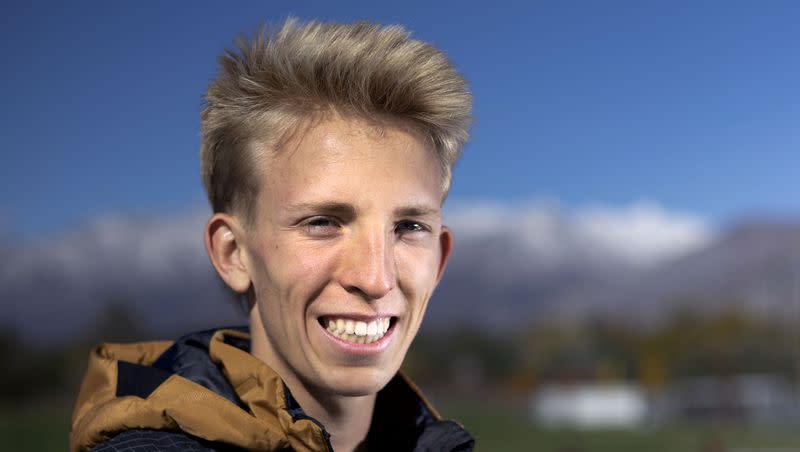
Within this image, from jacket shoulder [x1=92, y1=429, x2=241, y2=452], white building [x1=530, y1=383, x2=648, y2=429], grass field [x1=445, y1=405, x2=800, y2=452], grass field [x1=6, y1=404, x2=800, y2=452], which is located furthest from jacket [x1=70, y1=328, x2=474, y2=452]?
white building [x1=530, y1=383, x2=648, y2=429]

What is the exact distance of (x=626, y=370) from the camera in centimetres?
9988

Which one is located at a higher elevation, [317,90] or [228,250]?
[317,90]

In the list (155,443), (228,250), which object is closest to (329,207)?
(228,250)

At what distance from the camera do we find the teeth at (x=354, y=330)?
239 cm

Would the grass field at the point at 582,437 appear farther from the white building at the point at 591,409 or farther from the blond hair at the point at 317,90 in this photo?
the blond hair at the point at 317,90

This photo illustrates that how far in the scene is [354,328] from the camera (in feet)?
7.86

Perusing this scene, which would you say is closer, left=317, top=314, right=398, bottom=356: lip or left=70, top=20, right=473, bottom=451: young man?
left=70, top=20, right=473, bottom=451: young man

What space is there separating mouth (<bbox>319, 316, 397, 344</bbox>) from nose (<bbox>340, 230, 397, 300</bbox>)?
8 cm

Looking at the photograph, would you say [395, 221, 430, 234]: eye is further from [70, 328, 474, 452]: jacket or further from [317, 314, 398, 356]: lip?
[70, 328, 474, 452]: jacket

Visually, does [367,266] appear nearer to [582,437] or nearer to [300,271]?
[300,271]

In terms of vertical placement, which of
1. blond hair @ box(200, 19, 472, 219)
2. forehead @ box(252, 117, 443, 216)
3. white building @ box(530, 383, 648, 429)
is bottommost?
forehead @ box(252, 117, 443, 216)

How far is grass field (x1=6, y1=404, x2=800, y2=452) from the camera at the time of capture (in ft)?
123

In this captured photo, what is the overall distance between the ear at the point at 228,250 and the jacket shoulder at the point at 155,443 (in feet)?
1.62

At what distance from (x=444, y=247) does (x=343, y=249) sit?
55cm
